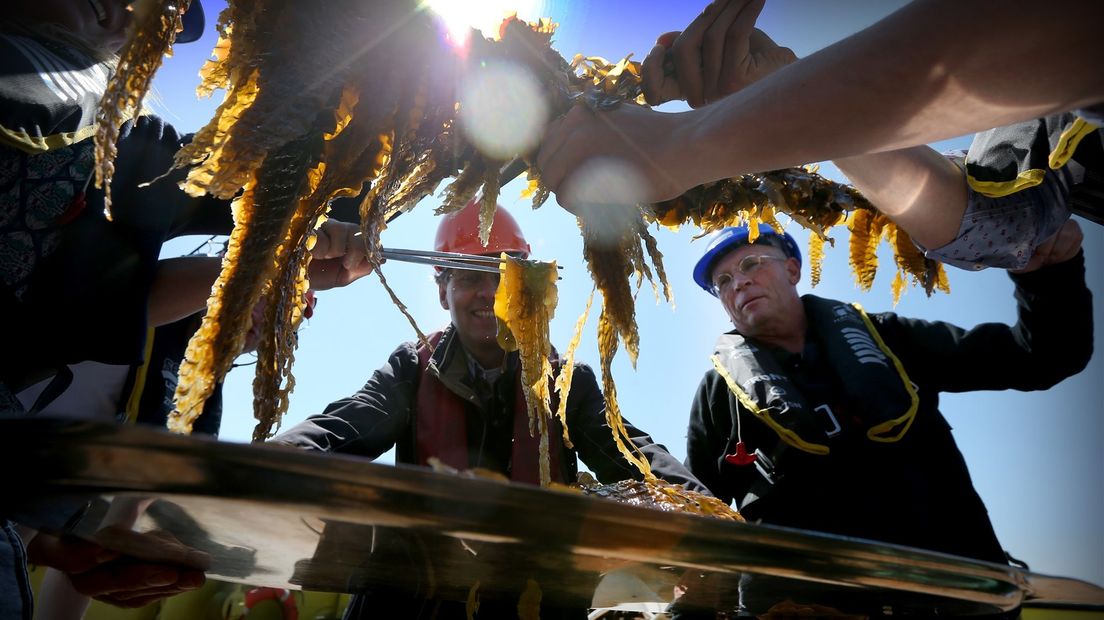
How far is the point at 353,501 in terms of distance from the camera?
1.73 feet

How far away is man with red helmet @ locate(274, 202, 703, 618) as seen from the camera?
233cm

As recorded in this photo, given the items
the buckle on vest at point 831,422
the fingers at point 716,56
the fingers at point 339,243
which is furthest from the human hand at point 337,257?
the buckle on vest at point 831,422

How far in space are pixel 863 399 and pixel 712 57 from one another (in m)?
1.60

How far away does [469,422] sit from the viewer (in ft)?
8.47

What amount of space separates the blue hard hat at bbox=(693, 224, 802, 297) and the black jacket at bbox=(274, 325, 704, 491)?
0.91 m

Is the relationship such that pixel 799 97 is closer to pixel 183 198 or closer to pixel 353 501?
pixel 353 501

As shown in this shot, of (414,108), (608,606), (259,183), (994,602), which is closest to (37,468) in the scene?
(259,183)

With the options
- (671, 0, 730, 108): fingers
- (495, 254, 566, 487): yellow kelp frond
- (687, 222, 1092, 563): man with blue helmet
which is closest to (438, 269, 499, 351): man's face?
(687, 222, 1092, 563): man with blue helmet

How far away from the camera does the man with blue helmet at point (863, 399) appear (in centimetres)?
222

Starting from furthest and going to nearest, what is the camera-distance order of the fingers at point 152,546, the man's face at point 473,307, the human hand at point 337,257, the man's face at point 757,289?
the man's face at point 757,289
the man's face at point 473,307
the human hand at point 337,257
the fingers at point 152,546

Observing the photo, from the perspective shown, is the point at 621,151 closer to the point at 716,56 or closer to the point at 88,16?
the point at 716,56

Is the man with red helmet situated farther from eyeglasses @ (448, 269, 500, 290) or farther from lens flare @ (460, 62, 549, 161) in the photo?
lens flare @ (460, 62, 549, 161)

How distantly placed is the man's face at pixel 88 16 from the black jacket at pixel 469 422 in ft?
4.09

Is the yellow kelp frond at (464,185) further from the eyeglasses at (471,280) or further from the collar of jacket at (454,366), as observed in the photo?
the eyeglasses at (471,280)
